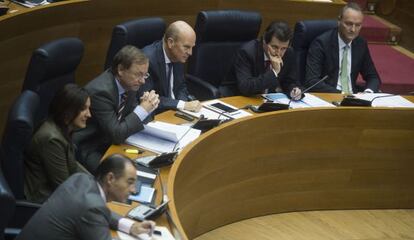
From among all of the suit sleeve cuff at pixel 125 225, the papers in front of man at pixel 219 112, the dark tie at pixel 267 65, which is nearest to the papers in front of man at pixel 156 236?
Answer: the suit sleeve cuff at pixel 125 225

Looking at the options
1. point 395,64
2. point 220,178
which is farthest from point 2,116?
point 395,64

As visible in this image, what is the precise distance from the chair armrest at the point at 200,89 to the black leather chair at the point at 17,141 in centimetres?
146

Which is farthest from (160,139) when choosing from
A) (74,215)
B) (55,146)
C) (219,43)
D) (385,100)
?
(385,100)

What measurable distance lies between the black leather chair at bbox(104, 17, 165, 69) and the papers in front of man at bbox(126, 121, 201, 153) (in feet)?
1.96

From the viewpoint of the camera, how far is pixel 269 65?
12.3 ft

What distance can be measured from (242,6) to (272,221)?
1750mm

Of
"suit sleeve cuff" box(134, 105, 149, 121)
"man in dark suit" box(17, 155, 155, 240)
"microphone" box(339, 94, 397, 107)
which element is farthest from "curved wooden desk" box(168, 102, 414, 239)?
"man in dark suit" box(17, 155, 155, 240)

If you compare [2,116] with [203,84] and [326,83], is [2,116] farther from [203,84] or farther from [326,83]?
[326,83]

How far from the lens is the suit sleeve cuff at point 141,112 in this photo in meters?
2.93

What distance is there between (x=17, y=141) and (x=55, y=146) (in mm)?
178

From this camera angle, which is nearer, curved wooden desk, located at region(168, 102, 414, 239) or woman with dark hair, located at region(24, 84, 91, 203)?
woman with dark hair, located at region(24, 84, 91, 203)

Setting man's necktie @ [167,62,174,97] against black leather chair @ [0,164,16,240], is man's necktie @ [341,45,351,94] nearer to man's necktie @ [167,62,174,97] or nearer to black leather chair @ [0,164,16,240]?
man's necktie @ [167,62,174,97]

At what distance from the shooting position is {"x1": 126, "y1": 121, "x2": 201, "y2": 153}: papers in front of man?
9.36 feet

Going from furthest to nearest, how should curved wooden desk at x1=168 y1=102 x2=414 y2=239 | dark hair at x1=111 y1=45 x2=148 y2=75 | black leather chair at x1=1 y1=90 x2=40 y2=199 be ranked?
curved wooden desk at x1=168 y1=102 x2=414 y2=239 → dark hair at x1=111 y1=45 x2=148 y2=75 → black leather chair at x1=1 y1=90 x2=40 y2=199
